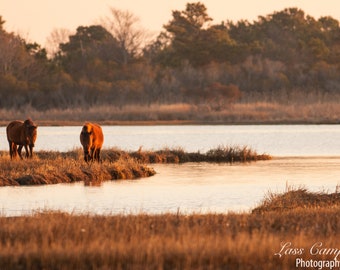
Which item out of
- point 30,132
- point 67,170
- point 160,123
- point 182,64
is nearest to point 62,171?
point 67,170

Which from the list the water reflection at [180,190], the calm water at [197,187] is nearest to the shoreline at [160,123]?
the calm water at [197,187]

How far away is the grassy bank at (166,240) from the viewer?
12258mm

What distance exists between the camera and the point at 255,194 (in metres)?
24.0

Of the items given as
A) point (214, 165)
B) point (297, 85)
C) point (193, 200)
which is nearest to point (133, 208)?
point (193, 200)

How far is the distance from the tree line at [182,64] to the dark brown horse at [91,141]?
1586 inches

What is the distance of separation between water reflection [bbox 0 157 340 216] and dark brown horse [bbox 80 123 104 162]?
6.91ft

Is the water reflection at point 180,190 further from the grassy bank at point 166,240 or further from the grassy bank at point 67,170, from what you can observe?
the grassy bank at point 166,240

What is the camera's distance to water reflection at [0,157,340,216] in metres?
20.9

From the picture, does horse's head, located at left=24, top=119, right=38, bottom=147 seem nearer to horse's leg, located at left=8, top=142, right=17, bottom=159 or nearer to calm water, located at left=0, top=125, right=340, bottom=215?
horse's leg, located at left=8, top=142, right=17, bottom=159

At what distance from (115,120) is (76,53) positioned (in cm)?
2552

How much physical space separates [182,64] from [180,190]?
63.3m

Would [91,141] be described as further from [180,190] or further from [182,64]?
[182,64]

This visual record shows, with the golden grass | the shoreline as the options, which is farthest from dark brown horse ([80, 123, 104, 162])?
the shoreline

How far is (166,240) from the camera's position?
43.4ft
